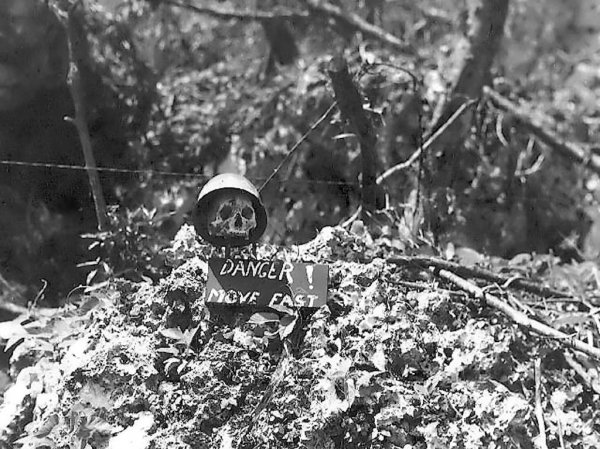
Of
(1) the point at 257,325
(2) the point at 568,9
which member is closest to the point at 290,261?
(1) the point at 257,325

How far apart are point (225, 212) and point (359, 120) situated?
2.72 ft

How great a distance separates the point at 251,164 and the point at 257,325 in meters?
1.28

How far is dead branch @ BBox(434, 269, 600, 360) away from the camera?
174 cm

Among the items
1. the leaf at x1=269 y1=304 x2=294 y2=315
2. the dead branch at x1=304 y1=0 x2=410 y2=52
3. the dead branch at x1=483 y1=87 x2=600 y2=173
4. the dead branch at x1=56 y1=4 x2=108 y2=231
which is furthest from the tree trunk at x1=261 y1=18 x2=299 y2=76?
the leaf at x1=269 y1=304 x2=294 y2=315

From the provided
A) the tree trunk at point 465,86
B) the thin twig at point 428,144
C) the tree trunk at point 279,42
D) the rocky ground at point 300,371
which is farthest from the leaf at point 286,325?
the tree trunk at point 279,42

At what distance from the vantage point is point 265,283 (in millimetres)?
Result: 1628

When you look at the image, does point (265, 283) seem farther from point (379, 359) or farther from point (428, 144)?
point (428, 144)

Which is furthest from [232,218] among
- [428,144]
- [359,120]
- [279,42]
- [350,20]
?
[350,20]

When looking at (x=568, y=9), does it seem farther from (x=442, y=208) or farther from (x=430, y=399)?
(x=430, y=399)

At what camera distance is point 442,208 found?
8.64ft

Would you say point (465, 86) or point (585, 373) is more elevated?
point (465, 86)

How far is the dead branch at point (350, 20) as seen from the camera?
3762mm

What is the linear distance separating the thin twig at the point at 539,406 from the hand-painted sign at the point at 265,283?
542mm

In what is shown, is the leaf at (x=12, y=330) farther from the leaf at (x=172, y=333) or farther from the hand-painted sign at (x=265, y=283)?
the hand-painted sign at (x=265, y=283)
